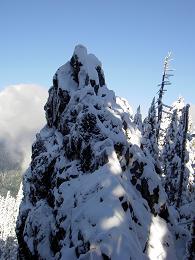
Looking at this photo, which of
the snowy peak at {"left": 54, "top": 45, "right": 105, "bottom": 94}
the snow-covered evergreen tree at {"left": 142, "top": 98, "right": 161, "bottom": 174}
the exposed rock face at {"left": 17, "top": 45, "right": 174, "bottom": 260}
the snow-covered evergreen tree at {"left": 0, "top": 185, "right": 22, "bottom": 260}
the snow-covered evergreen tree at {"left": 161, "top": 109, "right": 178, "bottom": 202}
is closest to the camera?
the exposed rock face at {"left": 17, "top": 45, "right": 174, "bottom": 260}

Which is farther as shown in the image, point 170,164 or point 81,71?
point 170,164

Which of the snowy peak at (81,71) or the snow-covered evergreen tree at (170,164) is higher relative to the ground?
the snowy peak at (81,71)

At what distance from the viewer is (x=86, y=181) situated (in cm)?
2094

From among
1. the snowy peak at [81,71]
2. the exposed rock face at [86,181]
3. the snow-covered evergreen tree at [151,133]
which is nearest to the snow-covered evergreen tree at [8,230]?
the snow-covered evergreen tree at [151,133]

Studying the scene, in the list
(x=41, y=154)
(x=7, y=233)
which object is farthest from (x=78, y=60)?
(x=7, y=233)

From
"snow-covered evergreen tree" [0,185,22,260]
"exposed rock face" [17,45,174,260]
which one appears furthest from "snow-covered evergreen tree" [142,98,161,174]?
"snow-covered evergreen tree" [0,185,22,260]

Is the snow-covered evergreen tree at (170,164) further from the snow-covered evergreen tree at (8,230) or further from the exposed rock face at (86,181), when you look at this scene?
the snow-covered evergreen tree at (8,230)

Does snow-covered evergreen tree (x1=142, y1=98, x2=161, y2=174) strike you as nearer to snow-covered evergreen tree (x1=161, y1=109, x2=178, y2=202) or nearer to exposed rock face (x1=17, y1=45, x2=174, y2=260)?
snow-covered evergreen tree (x1=161, y1=109, x2=178, y2=202)

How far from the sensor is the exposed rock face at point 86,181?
57.9 ft

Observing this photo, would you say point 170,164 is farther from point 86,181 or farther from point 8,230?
point 8,230

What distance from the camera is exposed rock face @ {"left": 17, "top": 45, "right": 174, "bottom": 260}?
17.7m

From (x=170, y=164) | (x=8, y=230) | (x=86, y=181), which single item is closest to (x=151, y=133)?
(x=170, y=164)

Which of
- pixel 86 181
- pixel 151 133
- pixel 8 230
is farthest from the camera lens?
pixel 8 230

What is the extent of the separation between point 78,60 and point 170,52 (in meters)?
14.6
